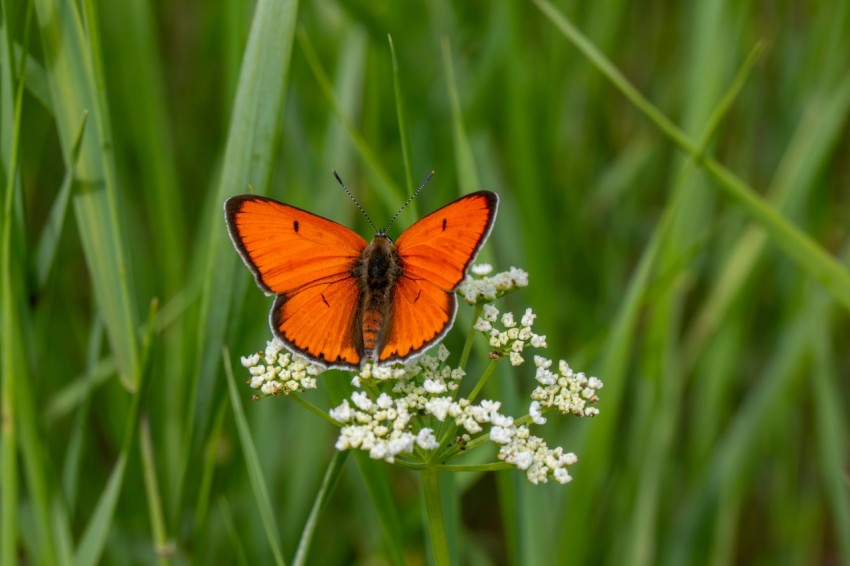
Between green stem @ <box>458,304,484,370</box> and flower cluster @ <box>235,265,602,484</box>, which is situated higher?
green stem @ <box>458,304,484,370</box>

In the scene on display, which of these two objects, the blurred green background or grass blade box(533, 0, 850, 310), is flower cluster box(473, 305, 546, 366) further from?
grass blade box(533, 0, 850, 310)

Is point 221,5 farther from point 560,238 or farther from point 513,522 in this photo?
point 513,522

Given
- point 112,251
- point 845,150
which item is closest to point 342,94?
point 112,251

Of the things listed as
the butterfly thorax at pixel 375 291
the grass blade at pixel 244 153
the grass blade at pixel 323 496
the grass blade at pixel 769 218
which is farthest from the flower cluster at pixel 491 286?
the grass blade at pixel 769 218

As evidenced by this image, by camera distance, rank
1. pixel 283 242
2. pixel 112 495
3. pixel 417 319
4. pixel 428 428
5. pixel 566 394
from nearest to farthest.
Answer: pixel 428 428, pixel 566 394, pixel 417 319, pixel 283 242, pixel 112 495

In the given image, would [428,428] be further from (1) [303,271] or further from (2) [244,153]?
(2) [244,153]

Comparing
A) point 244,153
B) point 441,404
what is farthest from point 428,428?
point 244,153

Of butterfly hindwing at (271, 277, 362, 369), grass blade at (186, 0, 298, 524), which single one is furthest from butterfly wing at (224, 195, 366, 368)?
grass blade at (186, 0, 298, 524)
